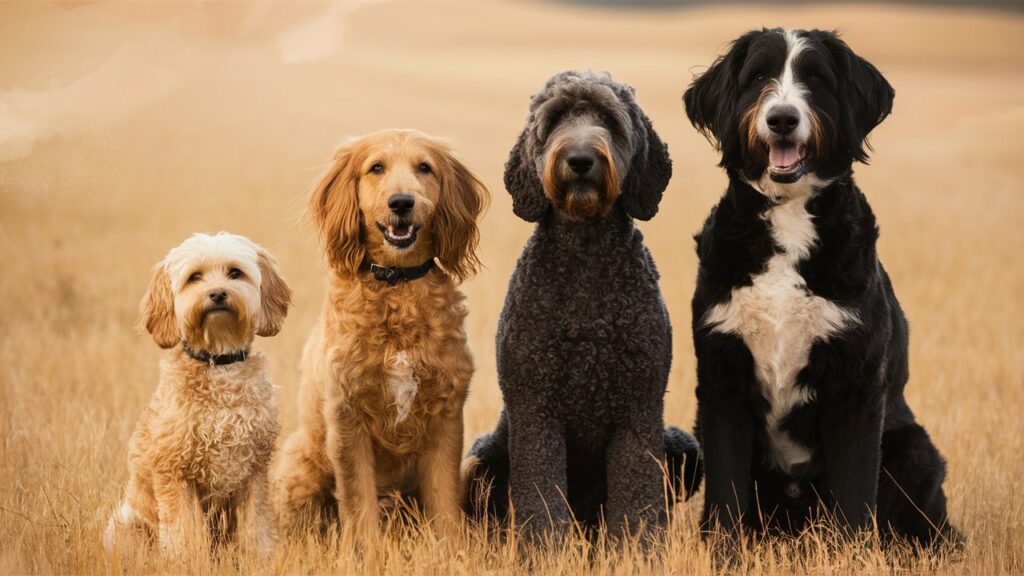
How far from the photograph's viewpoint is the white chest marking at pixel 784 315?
4.17 meters

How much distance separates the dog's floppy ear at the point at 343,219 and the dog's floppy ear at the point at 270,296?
0.89 feet

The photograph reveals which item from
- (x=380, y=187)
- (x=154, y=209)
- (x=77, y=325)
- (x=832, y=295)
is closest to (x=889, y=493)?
(x=832, y=295)

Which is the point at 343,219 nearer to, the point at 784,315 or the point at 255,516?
the point at 255,516

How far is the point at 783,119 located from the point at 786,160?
0.18 metres

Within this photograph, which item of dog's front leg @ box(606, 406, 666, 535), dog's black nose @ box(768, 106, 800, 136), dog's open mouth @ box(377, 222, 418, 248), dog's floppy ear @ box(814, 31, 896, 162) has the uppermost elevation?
dog's floppy ear @ box(814, 31, 896, 162)

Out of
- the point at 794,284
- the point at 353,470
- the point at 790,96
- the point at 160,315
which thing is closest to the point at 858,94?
the point at 790,96

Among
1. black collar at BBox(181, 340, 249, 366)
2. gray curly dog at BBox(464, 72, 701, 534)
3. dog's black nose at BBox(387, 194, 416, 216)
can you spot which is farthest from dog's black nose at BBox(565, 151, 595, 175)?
black collar at BBox(181, 340, 249, 366)

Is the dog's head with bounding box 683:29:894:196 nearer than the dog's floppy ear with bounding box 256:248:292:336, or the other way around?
the dog's head with bounding box 683:29:894:196

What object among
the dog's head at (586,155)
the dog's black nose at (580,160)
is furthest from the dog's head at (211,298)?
the dog's black nose at (580,160)

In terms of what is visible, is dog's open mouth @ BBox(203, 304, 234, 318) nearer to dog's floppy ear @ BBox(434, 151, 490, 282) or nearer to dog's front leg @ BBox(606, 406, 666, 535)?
dog's floppy ear @ BBox(434, 151, 490, 282)

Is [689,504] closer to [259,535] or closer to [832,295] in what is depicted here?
[832,295]

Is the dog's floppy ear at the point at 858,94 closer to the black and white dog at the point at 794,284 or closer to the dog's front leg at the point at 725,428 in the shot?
the black and white dog at the point at 794,284

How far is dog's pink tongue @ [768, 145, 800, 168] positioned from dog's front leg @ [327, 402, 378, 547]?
197 cm

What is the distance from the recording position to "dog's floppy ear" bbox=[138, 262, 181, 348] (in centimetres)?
451
